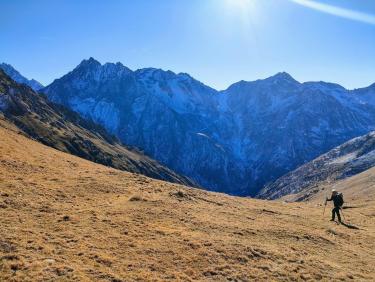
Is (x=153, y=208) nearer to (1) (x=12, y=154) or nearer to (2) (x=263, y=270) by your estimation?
(2) (x=263, y=270)

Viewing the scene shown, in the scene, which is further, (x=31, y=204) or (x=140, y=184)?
(x=140, y=184)

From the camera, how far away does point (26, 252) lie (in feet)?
75.2

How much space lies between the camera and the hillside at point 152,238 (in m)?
22.9

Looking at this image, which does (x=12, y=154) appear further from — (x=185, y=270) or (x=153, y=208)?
(x=185, y=270)

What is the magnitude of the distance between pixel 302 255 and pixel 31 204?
65.1 ft

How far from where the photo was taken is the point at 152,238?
→ 28.4 m

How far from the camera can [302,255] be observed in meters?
29.4

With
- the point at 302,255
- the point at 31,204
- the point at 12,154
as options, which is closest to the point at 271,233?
the point at 302,255

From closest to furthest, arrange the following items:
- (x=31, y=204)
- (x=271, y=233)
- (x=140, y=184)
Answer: (x=31, y=204) → (x=271, y=233) → (x=140, y=184)

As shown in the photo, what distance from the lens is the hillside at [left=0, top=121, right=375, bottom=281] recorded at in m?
22.9

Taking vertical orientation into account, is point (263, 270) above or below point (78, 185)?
below

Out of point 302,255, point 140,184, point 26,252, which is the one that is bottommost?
point 26,252

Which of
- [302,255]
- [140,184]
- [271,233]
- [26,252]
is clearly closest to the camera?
[26,252]

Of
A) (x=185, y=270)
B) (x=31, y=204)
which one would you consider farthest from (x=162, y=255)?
(x=31, y=204)
